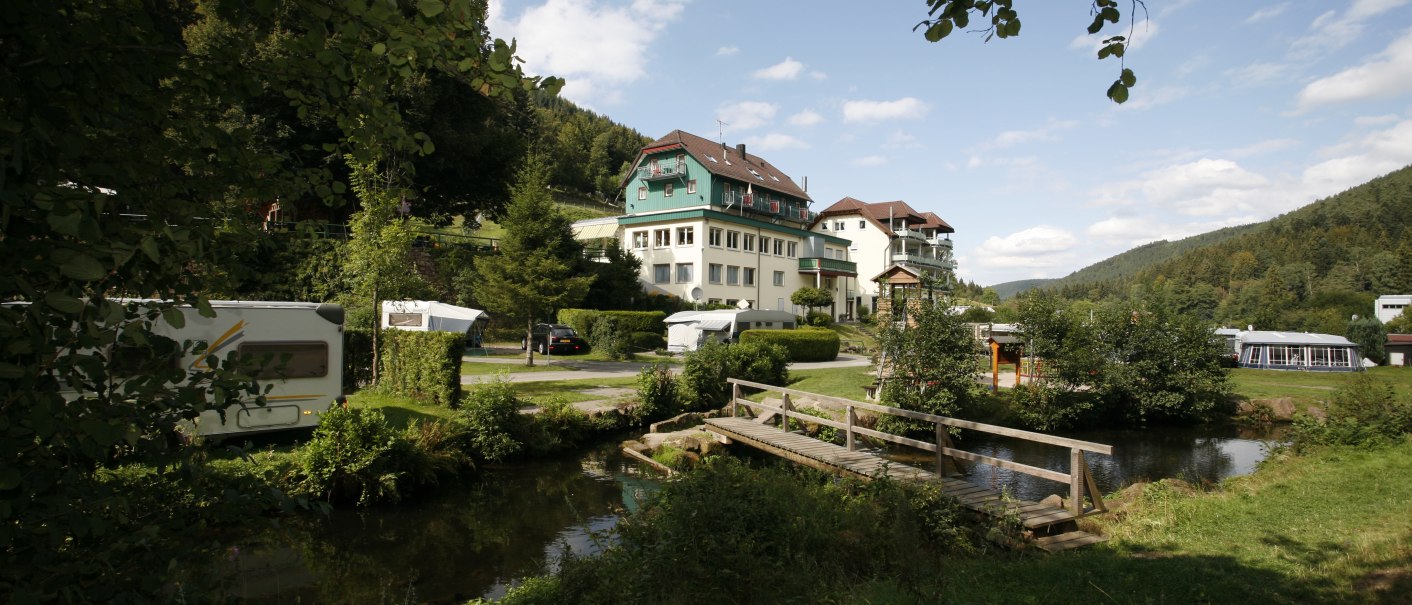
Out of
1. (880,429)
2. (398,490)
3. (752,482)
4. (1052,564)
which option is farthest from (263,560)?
(880,429)

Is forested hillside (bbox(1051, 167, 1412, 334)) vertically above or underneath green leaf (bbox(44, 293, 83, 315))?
above

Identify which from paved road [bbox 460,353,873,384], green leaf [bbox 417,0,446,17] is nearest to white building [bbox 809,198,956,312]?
paved road [bbox 460,353,873,384]

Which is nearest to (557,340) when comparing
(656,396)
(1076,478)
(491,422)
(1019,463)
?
(656,396)

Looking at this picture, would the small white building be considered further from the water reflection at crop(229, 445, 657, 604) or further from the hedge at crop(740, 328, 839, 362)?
the water reflection at crop(229, 445, 657, 604)

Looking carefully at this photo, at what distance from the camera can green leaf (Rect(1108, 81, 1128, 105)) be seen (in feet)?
10.4

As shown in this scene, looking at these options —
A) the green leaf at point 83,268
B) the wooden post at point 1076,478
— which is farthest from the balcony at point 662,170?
the green leaf at point 83,268

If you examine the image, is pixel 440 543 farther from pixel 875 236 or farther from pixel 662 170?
pixel 875 236

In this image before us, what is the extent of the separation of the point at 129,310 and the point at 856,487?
346 inches

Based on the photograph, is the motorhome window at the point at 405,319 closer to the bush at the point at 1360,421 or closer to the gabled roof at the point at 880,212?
the bush at the point at 1360,421

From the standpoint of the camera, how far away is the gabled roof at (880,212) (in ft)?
188

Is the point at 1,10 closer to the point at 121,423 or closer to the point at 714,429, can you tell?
the point at 121,423

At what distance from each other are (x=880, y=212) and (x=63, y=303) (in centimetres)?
6197

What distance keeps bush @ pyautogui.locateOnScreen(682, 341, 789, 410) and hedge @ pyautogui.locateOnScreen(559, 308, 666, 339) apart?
32.6ft

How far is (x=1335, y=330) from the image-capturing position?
5278 cm
